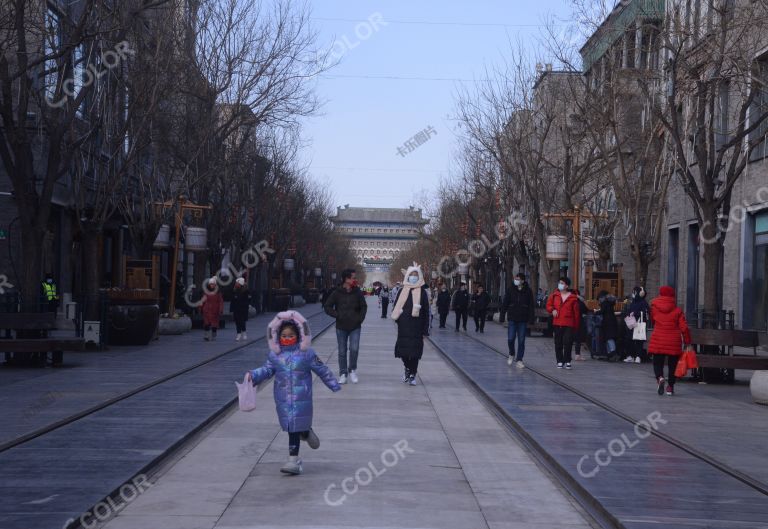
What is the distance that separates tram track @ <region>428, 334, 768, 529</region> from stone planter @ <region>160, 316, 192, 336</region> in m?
16.9

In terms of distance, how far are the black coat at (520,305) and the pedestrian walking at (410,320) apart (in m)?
3.96

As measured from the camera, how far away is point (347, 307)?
17.4 meters

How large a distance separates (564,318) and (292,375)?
501 inches

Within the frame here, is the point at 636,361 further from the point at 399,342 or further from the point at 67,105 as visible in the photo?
the point at 67,105

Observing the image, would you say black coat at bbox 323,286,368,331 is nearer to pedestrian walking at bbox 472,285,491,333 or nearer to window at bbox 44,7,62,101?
window at bbox 44,7,62,101

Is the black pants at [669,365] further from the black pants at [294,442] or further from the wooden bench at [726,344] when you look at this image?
the black pants at [294,442]

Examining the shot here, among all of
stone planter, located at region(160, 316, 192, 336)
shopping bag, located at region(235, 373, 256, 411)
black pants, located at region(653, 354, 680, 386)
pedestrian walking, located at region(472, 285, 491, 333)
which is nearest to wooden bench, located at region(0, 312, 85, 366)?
black pants, located at region(653, 354, 680, 386)

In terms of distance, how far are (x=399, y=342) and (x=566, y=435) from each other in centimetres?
609

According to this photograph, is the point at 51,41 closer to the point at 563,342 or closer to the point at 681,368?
the point at 563,342

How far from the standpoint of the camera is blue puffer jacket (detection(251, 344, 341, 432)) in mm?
9188

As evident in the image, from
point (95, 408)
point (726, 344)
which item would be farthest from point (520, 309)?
point (95, 408)

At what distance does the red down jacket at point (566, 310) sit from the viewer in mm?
21297

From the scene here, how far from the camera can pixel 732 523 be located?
7.50m

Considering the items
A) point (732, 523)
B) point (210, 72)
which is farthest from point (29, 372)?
point (210, 72)
